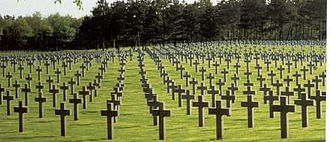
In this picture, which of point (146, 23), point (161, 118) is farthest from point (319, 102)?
point (146, 23)

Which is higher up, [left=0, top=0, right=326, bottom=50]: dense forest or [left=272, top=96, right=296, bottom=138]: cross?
[left=0, top=0, right=326, bottom=50]: dense forest

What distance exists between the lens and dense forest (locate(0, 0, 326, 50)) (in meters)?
7.98

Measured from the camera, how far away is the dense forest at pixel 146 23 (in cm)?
798

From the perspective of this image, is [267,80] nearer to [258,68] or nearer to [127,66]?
[258,68]

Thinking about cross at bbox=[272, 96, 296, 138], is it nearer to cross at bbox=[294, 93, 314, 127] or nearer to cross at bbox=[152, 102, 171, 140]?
cross at bbox=[294, 93, 314, 127]

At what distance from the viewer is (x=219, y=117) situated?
277 inches

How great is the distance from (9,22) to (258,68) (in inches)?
210

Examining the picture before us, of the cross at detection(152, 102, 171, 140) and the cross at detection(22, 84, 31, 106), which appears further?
the cross at detection(22, 84, 31, 106)

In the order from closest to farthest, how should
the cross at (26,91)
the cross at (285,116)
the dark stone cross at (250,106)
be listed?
the cross at (285,116)
the dark stone cross at (250,106)
the cross at (26,91)

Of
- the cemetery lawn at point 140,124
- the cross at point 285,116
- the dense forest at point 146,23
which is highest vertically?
the dense forest at point 146,23

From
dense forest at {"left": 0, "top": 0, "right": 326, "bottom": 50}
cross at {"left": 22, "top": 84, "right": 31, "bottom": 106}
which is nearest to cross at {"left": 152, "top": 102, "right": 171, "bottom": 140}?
dense forest at {"left": 0, "top": 0, "right": 326, "bottom": 50}

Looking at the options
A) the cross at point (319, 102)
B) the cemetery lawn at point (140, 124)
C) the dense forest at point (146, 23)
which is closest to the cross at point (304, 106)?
the cemetery lawn at point (140, 124)

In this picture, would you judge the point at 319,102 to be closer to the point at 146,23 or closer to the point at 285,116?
the point at 285,116

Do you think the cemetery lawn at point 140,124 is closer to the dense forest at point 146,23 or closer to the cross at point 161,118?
the cross at point 161,118
